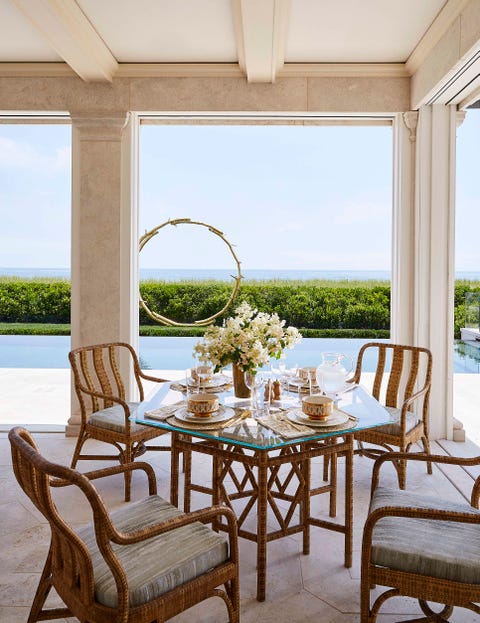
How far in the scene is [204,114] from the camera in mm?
4004

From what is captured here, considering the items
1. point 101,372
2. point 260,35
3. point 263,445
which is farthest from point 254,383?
point 260,35

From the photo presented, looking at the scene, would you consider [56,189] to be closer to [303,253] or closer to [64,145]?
[64,145]

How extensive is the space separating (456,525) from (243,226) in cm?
1636

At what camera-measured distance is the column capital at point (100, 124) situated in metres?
3.92

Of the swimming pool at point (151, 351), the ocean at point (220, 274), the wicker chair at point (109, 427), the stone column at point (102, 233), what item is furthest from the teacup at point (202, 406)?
the ocean at point (220, 274)

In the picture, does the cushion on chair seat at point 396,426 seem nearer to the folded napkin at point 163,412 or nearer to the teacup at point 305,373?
the teacup at point 305,373

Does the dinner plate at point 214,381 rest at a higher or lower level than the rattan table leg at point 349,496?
→ higher

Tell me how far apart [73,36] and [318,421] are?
2727mm

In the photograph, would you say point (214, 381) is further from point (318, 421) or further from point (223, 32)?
point (223, 32)

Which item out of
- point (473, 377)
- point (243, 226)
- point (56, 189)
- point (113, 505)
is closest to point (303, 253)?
point (243, 226)

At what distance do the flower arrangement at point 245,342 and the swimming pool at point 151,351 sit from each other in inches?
247

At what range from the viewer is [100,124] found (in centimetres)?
393

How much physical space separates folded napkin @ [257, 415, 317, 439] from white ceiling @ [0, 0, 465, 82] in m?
2.19

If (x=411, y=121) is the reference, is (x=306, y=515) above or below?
below
